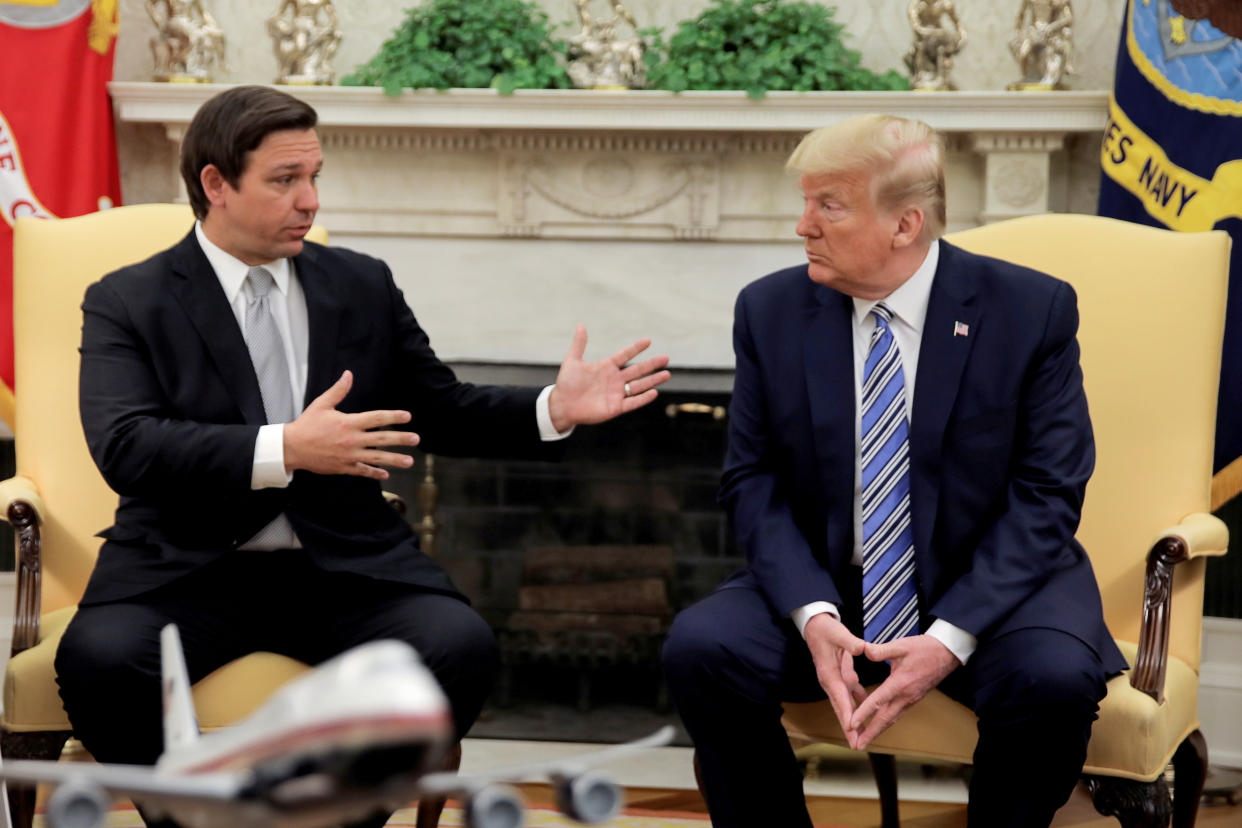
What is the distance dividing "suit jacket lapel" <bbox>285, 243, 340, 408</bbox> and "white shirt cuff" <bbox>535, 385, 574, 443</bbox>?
0.33m

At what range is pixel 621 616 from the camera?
11.9ft

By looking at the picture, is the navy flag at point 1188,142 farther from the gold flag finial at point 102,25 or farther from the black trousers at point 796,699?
the gold flag finial at point 102,25

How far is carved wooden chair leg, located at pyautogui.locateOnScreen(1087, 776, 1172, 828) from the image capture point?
1.90 meters

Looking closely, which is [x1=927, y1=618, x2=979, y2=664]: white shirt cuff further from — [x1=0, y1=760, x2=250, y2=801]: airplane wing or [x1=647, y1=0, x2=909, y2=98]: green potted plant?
[x1=647, y1=0, x2=909, y2=98]: green potted plant

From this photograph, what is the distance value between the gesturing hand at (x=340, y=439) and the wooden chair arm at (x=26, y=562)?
62 cm

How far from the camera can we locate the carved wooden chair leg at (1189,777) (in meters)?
2.21

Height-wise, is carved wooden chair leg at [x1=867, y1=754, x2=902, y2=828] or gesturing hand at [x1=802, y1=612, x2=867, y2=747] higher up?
gesturing hand at [x1=802, y1=612, x2=867, y2=747]

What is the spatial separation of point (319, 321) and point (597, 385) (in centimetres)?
48

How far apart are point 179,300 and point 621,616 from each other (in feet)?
5.92

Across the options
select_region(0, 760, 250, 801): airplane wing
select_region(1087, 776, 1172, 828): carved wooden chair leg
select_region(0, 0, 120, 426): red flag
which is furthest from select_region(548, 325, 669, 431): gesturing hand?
select_region(0, 0, 120, 426): red flag

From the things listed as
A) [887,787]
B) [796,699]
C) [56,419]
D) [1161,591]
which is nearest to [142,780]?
[796,699]

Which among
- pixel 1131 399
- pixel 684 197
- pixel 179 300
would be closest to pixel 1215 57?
pixel 1131 399

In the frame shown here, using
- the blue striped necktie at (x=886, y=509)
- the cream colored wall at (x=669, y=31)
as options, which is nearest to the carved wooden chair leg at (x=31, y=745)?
the blue striped necktie at (x=886, y=509)

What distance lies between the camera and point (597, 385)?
2096 millimetres
